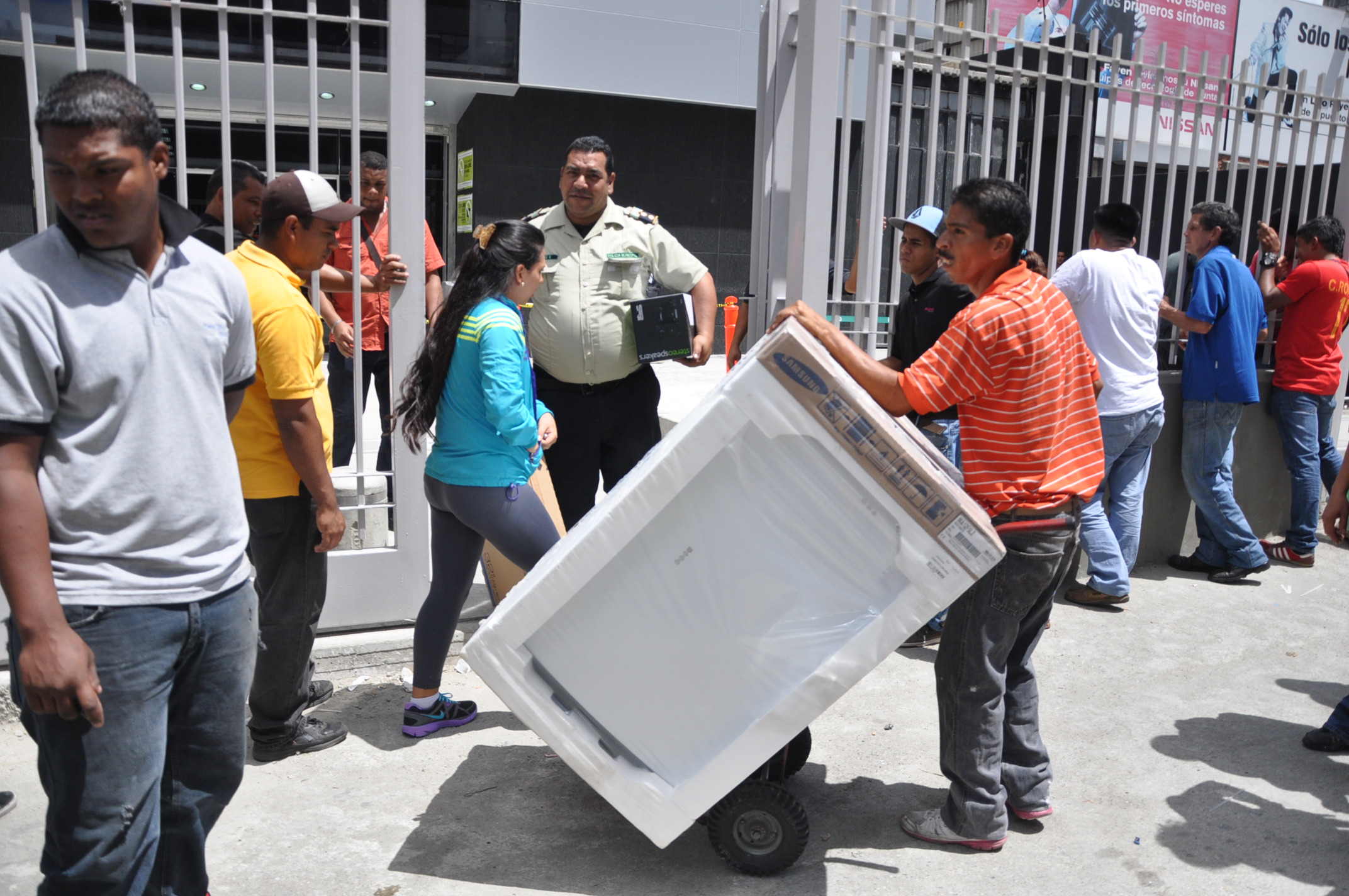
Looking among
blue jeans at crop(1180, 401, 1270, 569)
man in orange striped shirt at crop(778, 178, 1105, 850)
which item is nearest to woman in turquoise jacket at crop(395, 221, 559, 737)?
man in orange striped shirt at crop(778, 178, 1105, 850)

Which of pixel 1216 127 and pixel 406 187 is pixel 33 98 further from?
pixel 1216 127

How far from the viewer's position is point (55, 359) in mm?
1760

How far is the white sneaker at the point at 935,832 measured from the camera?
119 inches

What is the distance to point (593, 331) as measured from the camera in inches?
165

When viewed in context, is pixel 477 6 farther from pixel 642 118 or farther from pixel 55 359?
pixel 55 359

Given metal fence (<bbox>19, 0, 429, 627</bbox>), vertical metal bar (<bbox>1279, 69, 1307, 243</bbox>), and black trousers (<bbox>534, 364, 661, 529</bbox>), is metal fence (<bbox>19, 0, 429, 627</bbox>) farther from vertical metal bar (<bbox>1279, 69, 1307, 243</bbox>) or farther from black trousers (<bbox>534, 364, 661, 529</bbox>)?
vertical metal bar (<bbox>1279, 69, 1307, 243</bbox>)

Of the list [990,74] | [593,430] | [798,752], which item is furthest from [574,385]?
[990,74]

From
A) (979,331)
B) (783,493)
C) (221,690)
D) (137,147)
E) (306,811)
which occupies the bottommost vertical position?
(306,811)

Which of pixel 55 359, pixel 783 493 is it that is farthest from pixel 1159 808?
pixel 55 359

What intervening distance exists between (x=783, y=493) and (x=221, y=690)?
1234 mm

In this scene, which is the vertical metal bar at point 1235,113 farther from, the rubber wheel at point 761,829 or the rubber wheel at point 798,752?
the rubber wheel at point 761,829

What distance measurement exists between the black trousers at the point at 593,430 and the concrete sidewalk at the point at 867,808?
88 cm

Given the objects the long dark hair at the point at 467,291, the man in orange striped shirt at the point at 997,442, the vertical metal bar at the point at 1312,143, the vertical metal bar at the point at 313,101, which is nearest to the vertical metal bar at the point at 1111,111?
the vertical metal bar at the point at 1312,143

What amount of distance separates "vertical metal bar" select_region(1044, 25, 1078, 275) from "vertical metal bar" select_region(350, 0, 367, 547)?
318 centimetres
